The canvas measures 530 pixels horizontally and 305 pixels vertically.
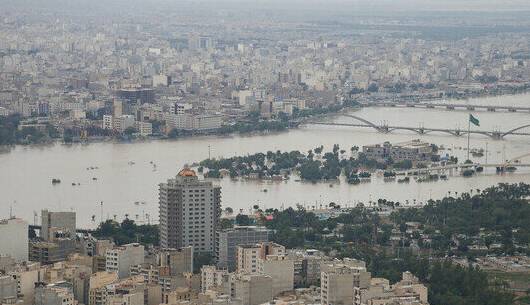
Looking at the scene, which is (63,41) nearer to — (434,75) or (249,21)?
(434,75)

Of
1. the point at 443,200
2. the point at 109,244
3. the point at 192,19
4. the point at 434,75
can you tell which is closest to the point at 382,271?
the point at 109,244

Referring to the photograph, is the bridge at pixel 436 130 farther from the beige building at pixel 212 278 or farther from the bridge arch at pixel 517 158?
the beige building at pixel 212 278

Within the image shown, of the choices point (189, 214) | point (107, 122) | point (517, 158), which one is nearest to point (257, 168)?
point (517, 158)

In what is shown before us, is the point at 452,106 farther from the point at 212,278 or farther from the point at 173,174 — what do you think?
the point at 212,278

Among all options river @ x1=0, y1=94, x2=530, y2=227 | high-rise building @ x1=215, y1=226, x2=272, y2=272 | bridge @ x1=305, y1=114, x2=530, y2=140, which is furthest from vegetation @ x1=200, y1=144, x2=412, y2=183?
high-rise building @ x1=215, y1=226, x2=272, y2=272

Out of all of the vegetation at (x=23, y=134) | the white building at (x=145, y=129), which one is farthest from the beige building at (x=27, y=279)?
the white building at (x=145, y=129)

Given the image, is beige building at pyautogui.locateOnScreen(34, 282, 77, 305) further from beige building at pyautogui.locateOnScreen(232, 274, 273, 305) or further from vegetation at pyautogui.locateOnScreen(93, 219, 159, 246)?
vegetation at pyautogui.locateOnScreen(93, 219, 159, 246)
